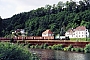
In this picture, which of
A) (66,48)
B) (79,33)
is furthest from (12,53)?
(79,33)

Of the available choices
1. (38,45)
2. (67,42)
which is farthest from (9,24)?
(67,42)

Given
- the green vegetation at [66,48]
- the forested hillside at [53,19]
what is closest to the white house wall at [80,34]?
the forested hillside at [53,19]

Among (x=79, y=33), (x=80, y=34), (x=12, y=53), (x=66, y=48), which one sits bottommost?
(x=66, y=48)

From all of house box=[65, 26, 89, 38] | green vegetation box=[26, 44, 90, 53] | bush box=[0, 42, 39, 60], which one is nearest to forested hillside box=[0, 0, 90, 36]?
house box=[65, 26, 89, 38]

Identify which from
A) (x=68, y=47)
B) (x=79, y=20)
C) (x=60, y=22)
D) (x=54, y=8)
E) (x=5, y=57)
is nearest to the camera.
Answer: (x=5, y=57)

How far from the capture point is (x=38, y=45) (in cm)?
8988

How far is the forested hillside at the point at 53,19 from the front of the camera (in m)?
132

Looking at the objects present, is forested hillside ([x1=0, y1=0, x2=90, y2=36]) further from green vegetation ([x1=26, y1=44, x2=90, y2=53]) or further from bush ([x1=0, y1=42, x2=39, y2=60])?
bush ([x1=0, y1=42, x2=39, y2=60])

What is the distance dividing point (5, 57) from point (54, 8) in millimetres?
144271

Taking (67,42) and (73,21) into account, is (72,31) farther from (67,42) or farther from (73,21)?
(67,42)

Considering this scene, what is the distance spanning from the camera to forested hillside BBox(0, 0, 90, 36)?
132038mm

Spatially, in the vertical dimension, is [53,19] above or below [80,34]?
above

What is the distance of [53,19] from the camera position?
147000 mm

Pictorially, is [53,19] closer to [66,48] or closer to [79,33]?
[79,33]
